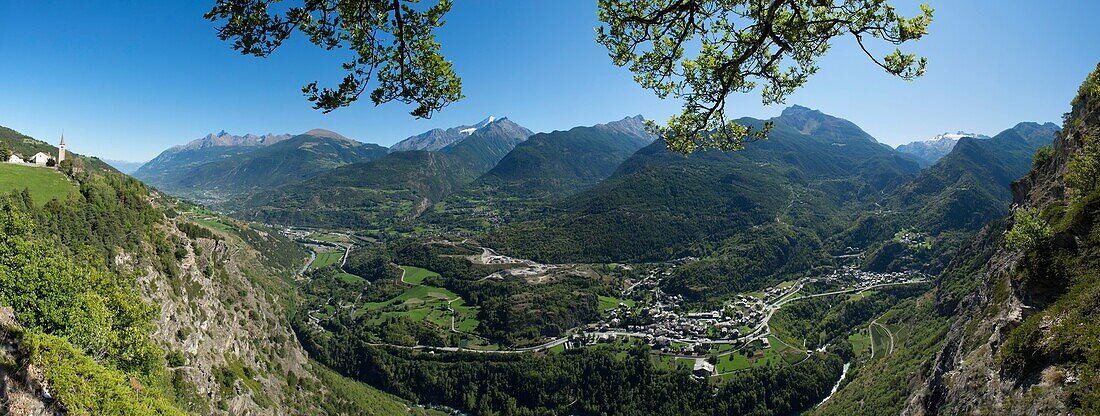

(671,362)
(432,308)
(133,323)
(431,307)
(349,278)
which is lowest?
(671,362)

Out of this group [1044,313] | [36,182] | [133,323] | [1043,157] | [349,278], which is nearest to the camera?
Result: [1044,313]

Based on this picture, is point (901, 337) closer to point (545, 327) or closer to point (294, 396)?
point (545, 327)

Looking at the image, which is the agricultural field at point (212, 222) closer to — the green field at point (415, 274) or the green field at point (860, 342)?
the green field at point (415, 274)

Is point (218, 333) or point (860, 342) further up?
point (218, 333)

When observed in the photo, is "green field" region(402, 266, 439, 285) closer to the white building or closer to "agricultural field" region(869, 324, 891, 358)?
the white building

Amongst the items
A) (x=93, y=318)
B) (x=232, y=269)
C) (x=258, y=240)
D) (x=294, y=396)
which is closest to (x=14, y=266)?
(x=93, y=318)

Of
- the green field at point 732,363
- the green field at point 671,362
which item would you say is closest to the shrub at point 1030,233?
the green field at point 732,363

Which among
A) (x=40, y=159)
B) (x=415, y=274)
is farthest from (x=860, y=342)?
(x=40, y=159)

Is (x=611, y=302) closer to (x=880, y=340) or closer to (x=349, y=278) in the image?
(x=880, y=340)
